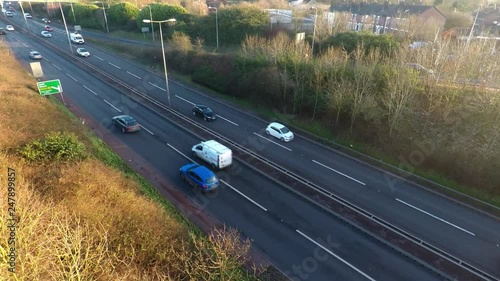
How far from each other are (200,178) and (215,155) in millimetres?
3119

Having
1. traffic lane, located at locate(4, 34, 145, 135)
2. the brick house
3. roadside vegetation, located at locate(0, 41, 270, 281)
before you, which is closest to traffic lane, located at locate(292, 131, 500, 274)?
roadside vegetation, located at locate(0, 41, 270, 281)

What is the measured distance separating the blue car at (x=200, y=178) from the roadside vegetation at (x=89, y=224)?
254 cm

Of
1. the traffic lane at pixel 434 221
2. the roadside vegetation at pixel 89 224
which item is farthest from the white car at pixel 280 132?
the roadside vegetation at pixel 89 224

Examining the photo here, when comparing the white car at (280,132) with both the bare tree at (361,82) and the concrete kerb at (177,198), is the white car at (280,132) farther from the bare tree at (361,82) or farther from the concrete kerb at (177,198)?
the concrete kerb at (177,198)

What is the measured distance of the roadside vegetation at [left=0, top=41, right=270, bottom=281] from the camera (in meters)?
9.98

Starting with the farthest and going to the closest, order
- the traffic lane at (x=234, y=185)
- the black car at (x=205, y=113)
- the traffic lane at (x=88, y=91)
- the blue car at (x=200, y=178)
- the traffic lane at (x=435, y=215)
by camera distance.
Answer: the traffic lane at (x=88, y=91) < the black car at (x=205, y=113) < the blue car at (x=200, y=178) < the traffic lane at (x=234, y=185) < the traffic lane at (x=435, y=215)

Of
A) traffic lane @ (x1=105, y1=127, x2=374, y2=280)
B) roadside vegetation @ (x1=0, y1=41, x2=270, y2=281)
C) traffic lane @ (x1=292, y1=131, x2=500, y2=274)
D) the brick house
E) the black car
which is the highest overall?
the brick house

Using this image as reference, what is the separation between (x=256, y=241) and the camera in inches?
674

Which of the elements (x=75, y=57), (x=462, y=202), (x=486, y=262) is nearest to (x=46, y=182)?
(x=486, y=262)

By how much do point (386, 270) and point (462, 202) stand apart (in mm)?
9706

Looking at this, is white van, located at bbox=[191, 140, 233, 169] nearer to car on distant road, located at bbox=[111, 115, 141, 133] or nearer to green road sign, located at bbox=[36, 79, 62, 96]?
car on distant road, located at bbox=[111, 115, 141, 133]

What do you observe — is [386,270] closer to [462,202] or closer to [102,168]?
[462,202]

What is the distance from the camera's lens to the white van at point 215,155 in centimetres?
2308

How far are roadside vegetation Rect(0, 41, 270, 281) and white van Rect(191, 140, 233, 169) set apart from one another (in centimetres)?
523
